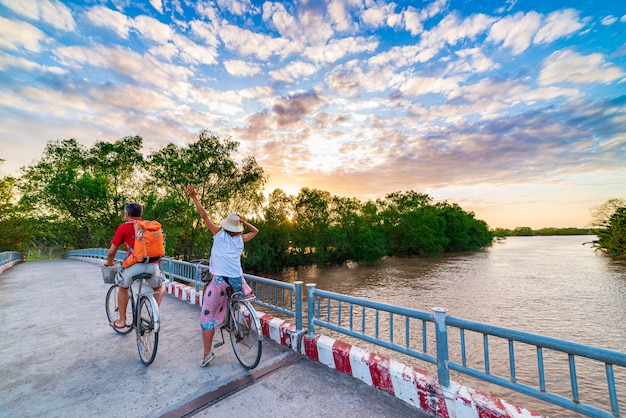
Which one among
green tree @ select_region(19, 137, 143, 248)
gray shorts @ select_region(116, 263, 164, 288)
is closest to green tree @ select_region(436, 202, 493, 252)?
green tree @ select_region(19, 137, 143, 248)

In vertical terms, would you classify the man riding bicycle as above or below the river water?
above

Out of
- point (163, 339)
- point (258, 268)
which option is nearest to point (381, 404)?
point (163, 339)

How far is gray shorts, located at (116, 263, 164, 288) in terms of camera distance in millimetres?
4000

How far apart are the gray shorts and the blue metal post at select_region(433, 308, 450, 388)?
3851 millimetres

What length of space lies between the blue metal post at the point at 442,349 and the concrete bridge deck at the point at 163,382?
432 millimetres

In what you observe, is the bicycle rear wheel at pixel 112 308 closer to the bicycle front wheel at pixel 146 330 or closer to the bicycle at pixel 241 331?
the bicycle front wheel at pixel 146 330

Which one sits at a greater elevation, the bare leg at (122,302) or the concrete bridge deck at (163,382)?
the bare leg at (122,302)

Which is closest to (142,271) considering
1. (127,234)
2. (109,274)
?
(127,234)

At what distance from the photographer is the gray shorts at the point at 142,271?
4000 millimetres

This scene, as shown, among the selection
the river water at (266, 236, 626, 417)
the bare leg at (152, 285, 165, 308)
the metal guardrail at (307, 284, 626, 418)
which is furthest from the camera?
the river water at (266, 236, 626, 417)

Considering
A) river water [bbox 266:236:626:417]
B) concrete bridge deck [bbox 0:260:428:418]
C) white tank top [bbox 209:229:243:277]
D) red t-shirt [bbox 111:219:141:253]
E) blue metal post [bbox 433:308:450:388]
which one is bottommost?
river water [bbox 266:236:626:417]

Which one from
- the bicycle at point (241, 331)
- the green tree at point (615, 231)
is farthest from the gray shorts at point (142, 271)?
the green tree at point (615, 231)

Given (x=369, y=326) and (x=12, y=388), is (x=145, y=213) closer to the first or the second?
(x=369, y=326)

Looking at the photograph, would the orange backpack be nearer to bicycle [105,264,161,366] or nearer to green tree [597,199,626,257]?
bicycle [105,264,161,366]
